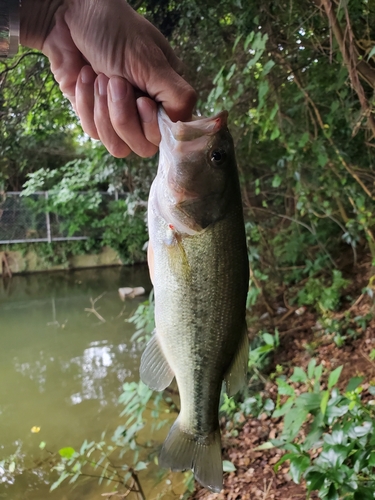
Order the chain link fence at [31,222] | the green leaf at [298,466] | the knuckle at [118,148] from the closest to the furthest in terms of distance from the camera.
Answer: the knuckle at [118,148] < the green leaf at [298,466] < the chain link fence at [31,222]

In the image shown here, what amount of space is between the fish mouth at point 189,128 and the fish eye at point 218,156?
51 mm

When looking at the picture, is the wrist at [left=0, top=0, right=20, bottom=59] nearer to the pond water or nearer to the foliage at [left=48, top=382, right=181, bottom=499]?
the foliage at [left=48, top=382, right=181, bottom=499]

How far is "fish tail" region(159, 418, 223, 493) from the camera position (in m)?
1.28

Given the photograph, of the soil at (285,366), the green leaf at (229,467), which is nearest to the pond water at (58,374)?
the green leaf at (229,467)

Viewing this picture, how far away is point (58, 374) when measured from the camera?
522cm

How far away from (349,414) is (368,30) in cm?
231

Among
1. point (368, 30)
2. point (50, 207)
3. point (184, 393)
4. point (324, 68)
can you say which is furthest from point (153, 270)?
point (50, 207)

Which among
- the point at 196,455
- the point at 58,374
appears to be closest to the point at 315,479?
the point at 196,455

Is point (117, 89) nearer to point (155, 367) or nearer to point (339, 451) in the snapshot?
point (155, 367)

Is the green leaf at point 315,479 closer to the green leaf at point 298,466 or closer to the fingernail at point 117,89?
the green leaf at point 298,466

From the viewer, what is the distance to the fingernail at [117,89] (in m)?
1.17

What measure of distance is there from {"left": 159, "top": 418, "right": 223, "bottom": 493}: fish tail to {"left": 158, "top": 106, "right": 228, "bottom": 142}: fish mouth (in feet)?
3.06

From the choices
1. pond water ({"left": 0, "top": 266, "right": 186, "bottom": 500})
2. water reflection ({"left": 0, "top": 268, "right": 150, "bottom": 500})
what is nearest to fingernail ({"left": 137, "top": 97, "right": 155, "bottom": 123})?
pond water ({"left": 0, "top": 266, "right": 186, "bottom": 500})

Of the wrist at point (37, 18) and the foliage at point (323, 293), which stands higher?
the wrist at point (37, 18)
